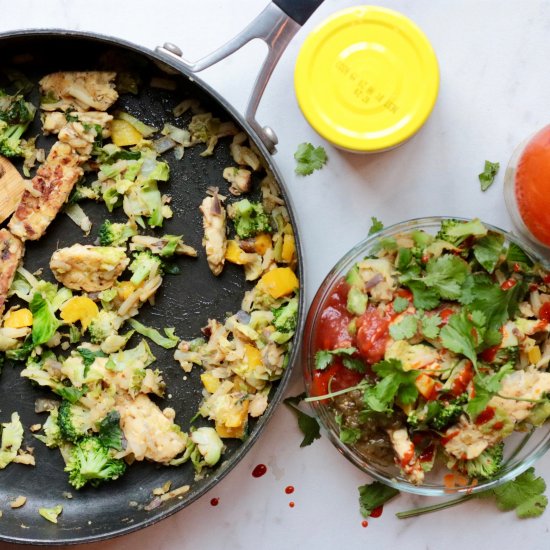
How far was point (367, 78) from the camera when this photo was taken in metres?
2.79

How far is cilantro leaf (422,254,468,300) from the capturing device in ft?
8.64

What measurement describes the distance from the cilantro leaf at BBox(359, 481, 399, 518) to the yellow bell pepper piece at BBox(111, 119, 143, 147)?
1.66m

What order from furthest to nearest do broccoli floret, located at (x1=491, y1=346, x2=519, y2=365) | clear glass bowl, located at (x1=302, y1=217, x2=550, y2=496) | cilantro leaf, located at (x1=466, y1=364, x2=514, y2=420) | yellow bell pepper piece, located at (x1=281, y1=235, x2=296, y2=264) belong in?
yellow bell pepper piece, located at (x1=281, y1=235, x2=296, y2=264) → clear glass bowl, located at (x1=302, y1=217, x2=550, y2=496) → broccoli floret, located at (x1=491, y1=346, x2=519, y2=365) → cilantro leaf, located at (x1=466, y1=364, x2=514, y2=420)

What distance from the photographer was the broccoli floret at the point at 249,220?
2980mm

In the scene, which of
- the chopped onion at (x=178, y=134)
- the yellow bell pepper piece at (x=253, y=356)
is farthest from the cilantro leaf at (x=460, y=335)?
the chopped onion at (x=178, y=134)

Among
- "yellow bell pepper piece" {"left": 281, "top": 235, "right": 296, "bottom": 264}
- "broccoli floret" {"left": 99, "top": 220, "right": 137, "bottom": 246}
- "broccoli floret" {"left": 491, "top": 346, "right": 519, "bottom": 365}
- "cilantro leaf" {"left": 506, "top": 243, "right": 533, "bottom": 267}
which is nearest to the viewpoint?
"broccoli floret" {"left": 491, "top": 346, "right": 519, "bottom": 365}

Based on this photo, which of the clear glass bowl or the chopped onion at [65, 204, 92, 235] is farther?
the chopped onion at [65, 204, 92, 235]

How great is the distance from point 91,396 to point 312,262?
1.03 meters

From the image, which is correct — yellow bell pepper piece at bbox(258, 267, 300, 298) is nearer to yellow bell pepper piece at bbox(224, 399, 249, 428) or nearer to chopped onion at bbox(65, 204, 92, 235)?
yellow bell pepper piece at bbox(224, 399, 249, 428)

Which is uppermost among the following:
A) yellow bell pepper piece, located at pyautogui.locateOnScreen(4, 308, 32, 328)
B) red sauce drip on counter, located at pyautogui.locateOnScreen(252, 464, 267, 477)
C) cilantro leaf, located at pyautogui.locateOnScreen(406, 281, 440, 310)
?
cilantro leaf, located at pyautogui.locateOnScreen(406, 281, 440, 310)

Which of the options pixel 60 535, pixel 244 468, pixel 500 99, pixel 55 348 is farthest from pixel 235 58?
pixel 60 535

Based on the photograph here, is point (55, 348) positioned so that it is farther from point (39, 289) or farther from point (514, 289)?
point (514, 289)

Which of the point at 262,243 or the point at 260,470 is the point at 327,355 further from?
the point at 260,470

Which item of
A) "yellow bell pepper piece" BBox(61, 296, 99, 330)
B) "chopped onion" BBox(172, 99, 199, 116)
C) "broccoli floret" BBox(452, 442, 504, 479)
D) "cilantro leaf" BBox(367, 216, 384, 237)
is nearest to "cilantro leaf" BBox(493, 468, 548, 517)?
"broccoli floret" BBox(452, 442, 504, 479)
